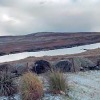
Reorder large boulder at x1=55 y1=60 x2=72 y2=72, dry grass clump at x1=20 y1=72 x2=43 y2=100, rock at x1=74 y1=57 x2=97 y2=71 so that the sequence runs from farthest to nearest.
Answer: rock at x1=74 y1=57 x2=97 y2=71
large boulder at x1=55 y1=60 x2=72 y2=72
dry grass clump at x1=20 y1=72 x2=43 y2=100

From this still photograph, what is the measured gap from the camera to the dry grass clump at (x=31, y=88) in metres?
18.5

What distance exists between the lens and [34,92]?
61.1ft

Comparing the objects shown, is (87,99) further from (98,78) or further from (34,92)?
(98,78)

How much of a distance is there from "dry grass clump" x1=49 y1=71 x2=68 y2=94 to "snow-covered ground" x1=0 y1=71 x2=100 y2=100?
378mm

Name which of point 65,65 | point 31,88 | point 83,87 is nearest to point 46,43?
point 65,65

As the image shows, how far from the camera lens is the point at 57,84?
65.4 ft

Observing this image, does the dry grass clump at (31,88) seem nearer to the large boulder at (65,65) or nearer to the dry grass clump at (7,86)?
the dry grass clump at (7,86)

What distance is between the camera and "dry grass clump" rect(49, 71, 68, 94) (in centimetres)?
1981

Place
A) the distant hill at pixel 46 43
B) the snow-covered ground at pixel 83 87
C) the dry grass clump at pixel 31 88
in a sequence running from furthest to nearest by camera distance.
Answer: the distant hill at pixel 46 43, the snow-covered ground at pixel 83 87, the dry grass clump at pixel 31 88

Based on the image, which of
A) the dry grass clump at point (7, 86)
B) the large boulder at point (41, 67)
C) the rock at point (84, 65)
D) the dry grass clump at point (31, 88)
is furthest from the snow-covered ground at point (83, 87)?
the rock at point (84, 65)

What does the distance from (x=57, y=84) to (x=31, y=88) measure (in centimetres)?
182

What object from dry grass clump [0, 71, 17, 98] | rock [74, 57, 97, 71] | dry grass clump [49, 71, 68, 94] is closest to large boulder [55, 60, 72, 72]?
rock [74, 57, 97, 71]

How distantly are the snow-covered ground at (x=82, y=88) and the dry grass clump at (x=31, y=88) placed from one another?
603 mm

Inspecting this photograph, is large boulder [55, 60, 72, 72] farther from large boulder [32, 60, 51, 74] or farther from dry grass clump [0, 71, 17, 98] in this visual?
dry grass clump [0, 71, 17, 98]
